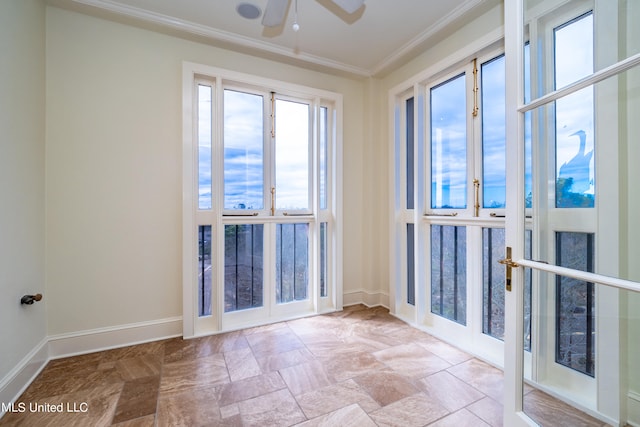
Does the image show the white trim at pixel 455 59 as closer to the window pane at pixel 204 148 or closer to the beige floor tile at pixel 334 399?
the window pane at pixel 204 148

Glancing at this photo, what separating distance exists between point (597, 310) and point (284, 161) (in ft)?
8.24

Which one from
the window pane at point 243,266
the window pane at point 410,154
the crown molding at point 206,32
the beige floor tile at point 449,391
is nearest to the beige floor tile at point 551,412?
the beige floor tile at point 449,391

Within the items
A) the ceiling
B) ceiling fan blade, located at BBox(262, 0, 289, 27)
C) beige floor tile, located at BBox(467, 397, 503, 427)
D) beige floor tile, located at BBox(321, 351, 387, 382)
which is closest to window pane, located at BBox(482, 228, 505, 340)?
beige floor tile, located at BBox(467, 397, 503, 427)

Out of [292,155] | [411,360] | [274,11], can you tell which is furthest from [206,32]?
[411,360]

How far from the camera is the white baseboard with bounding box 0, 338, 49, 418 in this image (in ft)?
4.99

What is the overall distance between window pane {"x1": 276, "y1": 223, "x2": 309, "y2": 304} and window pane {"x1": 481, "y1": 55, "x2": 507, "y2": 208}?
1.77 meters

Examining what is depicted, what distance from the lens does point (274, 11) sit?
1833mm

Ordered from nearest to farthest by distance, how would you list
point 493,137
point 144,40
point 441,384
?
point 441,384
point 493,137
point 144,40

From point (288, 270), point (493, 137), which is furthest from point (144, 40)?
point (493, 137)

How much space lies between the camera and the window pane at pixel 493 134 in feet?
6.70

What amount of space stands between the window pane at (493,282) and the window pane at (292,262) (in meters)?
1.70

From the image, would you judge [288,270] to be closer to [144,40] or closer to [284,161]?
[284,161]

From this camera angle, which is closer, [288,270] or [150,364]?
[150,364]

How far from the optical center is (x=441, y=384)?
175cm
